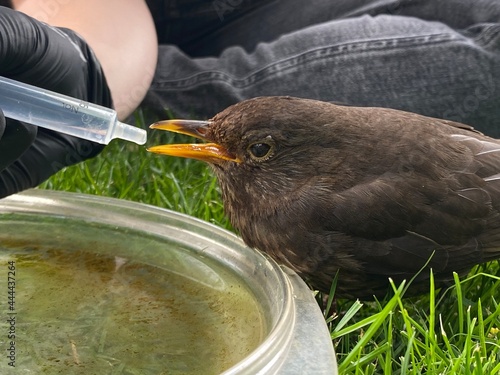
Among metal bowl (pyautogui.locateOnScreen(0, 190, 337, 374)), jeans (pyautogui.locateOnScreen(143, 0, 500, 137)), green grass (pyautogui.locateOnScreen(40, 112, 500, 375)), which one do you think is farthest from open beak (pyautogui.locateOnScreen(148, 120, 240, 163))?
jeans (pyautogui.locateOnScreen(143, 0, 500, 137))

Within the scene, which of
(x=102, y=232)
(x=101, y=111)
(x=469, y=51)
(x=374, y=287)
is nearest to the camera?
(x=101, y=111)

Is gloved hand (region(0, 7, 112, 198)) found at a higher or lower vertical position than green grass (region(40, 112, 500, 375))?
higher

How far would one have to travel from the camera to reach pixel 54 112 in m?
1.76

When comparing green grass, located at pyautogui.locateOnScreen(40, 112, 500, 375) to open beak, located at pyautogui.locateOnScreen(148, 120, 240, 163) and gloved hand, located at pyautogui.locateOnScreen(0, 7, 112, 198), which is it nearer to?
open beak, located at pyautogui.locateOnScreen(148, 120, 240, 163)

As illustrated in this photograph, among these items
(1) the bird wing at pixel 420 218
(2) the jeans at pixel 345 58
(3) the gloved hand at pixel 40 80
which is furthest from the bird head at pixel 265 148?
(2) the jeans at pixel 345 58

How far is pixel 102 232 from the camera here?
226 centimetres

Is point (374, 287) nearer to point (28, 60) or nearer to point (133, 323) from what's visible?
point (133, 323)

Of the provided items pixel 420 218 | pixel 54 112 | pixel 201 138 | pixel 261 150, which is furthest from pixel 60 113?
pixel 420 218

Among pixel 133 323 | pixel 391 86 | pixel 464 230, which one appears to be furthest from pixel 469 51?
pixel 133 323

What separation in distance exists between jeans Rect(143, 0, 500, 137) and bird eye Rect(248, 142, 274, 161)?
4.22 feet

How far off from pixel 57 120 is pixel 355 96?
1804 mm

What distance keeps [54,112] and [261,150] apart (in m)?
0.59

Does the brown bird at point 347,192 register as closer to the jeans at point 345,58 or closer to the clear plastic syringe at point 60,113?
the clear plastic syringe at point 60,113

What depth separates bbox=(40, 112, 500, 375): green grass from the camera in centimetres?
179
